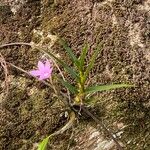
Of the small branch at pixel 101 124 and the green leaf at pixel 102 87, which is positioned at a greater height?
the green leaf at pixel 102 87

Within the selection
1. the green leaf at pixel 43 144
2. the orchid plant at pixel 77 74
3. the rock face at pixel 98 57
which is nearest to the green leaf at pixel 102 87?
the orchid plant at pixel 77 74

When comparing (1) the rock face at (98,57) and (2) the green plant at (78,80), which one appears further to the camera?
(1) the rock face at (98,57)

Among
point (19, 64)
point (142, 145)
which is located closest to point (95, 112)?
point (142, 145)

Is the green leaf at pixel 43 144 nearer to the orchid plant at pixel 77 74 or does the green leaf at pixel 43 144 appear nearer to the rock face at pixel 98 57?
the orchid plant at pixel 77 74

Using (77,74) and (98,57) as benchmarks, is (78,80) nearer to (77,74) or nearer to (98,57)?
(77,74)

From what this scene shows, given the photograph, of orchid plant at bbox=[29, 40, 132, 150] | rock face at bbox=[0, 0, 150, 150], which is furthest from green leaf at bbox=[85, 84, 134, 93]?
rock face at bbox=[0, 0, 150, 150]

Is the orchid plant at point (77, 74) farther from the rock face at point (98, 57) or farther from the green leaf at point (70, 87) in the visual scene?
the rock face at point (98, 57)

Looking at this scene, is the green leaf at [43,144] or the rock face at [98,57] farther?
the rock face at [98,57]

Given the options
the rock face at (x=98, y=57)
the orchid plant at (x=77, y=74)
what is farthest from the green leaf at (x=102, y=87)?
the rock face at (x=98, y=57)
